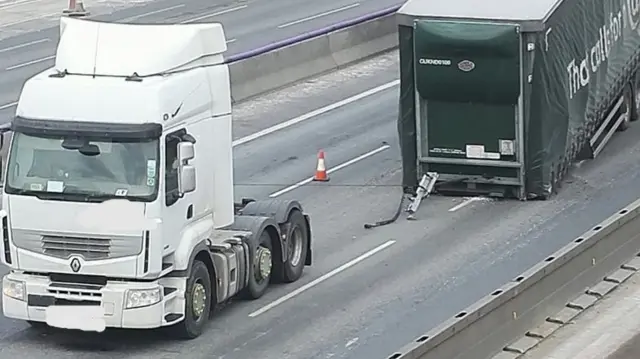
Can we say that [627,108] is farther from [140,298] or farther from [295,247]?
[140,298]

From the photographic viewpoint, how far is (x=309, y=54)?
114ft

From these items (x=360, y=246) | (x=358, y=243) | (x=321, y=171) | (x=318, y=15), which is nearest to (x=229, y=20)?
(x=318, y=15)

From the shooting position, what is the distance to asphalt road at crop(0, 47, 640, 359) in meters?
17.2

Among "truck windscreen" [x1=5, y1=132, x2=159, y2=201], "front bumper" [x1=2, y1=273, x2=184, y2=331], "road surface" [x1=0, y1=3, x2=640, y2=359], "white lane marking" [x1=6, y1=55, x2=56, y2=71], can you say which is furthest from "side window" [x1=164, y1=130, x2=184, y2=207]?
"white lane marking" [x1=6, y1=55, x2=56, y2=71]

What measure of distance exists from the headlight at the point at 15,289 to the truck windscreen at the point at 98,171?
101 centimetres

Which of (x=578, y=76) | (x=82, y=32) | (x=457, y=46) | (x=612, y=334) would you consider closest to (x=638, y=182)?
(x=578, y=76)

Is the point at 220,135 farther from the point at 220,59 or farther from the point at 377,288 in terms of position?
the point at 377,288

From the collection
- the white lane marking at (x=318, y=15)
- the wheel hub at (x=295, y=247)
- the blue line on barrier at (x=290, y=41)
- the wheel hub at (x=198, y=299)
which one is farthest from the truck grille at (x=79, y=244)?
the white lane marking at (x=318, y=15)

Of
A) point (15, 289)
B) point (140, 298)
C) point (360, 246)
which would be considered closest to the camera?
point (140, 298)

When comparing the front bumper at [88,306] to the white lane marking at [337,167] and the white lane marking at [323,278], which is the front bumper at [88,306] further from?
the white lane marking at [337,167]

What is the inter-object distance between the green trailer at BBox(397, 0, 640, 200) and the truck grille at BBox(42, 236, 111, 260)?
28.3 ft

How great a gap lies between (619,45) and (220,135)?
12309 mm

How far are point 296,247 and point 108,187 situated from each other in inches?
149

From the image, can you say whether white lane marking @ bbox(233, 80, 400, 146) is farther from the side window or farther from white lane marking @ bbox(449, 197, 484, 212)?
the side window
